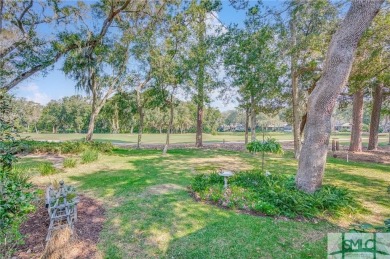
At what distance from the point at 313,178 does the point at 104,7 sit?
13463 mm

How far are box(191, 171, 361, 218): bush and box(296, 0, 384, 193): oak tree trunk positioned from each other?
1.40ft

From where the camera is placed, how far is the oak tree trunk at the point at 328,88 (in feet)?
15.4

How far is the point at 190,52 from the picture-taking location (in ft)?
39.4

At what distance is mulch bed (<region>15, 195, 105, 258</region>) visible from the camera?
10.6 feet

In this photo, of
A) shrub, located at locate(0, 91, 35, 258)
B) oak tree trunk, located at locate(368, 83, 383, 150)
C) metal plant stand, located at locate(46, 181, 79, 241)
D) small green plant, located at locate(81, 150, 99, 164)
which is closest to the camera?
shrub, located at locate(0, 91, 35, 258)

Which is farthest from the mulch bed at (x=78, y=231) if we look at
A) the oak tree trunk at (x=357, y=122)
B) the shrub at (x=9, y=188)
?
the oak tree trunk at (x=357, y=122)

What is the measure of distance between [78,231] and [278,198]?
13.6 feet

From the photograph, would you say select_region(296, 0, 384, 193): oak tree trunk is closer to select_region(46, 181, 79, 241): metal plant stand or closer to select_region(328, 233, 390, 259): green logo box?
select_region(328, 233, 390, 259): green logo box

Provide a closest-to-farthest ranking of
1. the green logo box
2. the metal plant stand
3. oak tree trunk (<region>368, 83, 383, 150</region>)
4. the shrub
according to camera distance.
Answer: the shrub
the green logo box
the metal plant stand
oak tree trunk (<region>368, 83, 383, 150</region>)

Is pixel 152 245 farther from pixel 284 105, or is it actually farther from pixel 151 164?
pixel 284 105

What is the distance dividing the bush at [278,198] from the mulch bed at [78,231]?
244cm

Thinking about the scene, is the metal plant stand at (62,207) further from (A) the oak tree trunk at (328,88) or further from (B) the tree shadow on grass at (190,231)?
(A) the oak tree trunk at (328,88)

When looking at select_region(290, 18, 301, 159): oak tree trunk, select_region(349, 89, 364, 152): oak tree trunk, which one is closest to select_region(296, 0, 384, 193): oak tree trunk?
select_region(290, 18, 301, 159): oak tree trunk

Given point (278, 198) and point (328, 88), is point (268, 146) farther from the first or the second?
point (328, 88)
